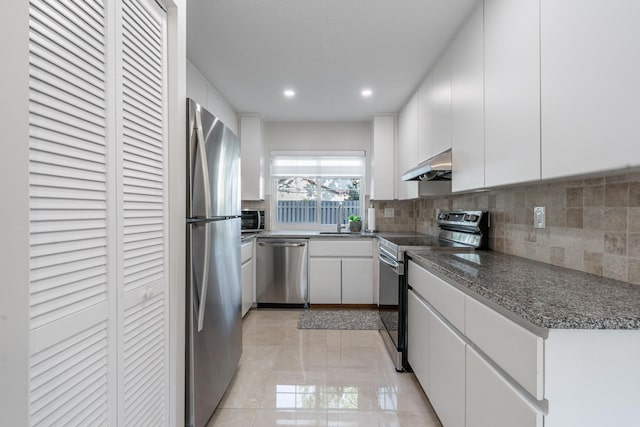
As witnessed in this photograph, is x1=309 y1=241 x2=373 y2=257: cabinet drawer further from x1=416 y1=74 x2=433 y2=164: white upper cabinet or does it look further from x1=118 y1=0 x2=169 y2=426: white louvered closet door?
x1=118 y1=0 x2=169 y2=426: white louvered closet door

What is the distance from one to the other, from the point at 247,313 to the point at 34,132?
3171 millimetres

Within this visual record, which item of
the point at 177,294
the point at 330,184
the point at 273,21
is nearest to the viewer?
the point at 177,294

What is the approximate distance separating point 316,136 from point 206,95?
5.63ft

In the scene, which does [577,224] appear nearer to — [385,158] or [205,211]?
[205,211]

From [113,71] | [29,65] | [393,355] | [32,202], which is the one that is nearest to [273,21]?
[113,71]

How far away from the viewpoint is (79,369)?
81 cm

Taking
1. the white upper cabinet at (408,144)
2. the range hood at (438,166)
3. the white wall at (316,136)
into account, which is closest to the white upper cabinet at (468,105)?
the range hood at (438,166)

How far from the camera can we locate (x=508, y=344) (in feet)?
3.14

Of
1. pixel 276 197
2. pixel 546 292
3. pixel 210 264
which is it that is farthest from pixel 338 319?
pixel 546 292

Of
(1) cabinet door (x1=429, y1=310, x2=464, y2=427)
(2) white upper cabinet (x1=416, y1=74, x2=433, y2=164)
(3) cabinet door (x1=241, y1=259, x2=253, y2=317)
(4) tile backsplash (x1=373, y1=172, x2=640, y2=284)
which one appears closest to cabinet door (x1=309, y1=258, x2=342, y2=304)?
(3) cabinet door (x1=241, y1=259, x2=253, y2=317)

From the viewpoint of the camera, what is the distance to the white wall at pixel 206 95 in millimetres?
2650

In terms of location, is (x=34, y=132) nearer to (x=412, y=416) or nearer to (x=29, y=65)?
(x=29, y=65)

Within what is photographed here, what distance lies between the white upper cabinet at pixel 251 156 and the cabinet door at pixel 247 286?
0.95 meters

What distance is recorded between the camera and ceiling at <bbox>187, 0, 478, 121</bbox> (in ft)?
6.22
